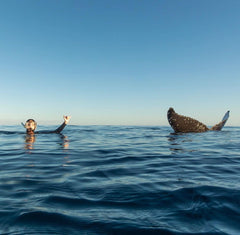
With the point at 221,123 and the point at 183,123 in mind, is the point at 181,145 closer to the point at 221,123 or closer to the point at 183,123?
the point at 183,123

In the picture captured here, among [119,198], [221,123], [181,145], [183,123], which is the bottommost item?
[119,198]

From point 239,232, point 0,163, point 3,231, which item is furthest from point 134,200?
point 0,163

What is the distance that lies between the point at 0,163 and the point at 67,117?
921cm

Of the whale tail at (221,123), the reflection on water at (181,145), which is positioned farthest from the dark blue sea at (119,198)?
the whale tail at (221,123)

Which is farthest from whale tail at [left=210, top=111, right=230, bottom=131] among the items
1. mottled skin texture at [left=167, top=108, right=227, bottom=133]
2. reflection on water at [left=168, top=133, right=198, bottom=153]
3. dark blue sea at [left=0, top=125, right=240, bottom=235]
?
dark blue sea at [left=0, top=125, right=240, bottom=235]

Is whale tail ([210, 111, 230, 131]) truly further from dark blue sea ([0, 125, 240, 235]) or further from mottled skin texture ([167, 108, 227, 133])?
dark blue sea ([0, 125, 240, 235])

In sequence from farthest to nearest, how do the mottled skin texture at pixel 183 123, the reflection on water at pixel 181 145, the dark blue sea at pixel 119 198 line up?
the mottled skin texture at pixel 183 123 < the reflection on water at pixel 181 145 < the dark blue sea at pixel 119 198

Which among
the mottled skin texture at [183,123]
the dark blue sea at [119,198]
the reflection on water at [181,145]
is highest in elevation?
the mottled skin texture at [183,123]

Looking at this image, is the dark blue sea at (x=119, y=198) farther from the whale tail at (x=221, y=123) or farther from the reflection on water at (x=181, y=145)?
the whale tail at (x=221, y=123)

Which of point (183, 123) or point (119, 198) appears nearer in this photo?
point (119, 198)

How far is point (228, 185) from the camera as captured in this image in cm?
498

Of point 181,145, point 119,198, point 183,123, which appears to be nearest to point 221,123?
point 183,123

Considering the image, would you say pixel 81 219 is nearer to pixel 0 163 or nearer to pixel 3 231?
pixel 3 231

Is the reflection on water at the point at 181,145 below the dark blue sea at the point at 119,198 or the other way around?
the other way around
